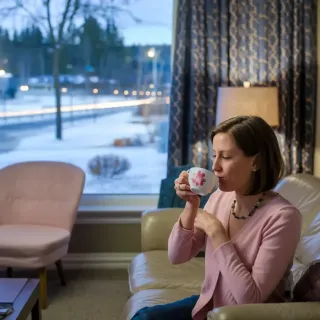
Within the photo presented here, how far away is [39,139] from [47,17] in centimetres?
97

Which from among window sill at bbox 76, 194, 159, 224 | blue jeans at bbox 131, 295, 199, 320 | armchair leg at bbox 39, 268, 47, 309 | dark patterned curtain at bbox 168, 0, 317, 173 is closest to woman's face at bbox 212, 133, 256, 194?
blue jeans at bbox 131, 295, 199, 320

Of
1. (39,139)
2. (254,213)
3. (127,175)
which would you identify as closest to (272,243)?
(254,213)

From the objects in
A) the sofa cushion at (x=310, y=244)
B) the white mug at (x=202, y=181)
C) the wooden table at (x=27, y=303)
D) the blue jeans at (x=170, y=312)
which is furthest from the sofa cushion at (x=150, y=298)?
the white mug at (x=202, y=181)

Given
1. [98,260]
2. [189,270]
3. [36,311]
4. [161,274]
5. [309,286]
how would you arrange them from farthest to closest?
[98,260] → [189,270] → [161,274] → [36,311] → [309,286]

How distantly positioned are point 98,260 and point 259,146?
2.58m

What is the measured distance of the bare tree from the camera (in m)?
4.09

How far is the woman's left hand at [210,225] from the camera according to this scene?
5.40ft

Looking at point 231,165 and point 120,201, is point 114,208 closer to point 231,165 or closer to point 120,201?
point 120,201

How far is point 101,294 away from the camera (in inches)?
138

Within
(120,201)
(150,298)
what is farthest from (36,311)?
(120,201)

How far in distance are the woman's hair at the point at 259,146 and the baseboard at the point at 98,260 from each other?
2.44m

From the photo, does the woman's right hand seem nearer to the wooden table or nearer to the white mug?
the white mug

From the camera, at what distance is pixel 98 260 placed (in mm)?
3945

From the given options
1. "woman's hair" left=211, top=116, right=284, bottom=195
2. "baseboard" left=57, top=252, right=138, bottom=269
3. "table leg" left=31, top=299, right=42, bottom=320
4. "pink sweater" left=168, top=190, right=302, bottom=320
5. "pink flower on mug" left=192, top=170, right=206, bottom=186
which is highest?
"woman's hair" left=211, top=116, right=284, bottom=195
